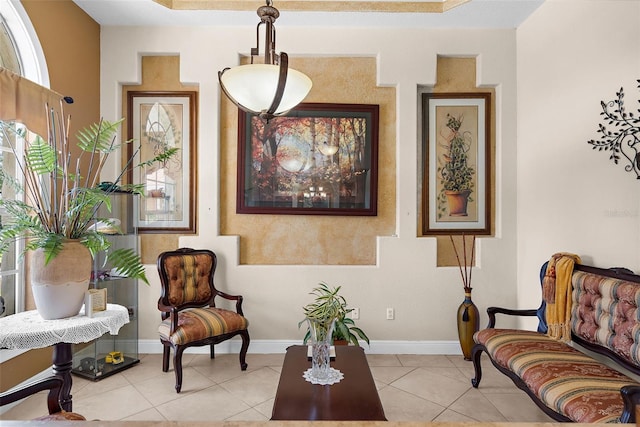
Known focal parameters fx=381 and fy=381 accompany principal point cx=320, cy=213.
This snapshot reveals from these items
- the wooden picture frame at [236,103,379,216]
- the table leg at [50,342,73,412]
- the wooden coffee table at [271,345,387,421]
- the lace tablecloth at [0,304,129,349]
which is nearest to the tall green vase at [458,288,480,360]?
the wooden picture frame at [236,103,379,216]

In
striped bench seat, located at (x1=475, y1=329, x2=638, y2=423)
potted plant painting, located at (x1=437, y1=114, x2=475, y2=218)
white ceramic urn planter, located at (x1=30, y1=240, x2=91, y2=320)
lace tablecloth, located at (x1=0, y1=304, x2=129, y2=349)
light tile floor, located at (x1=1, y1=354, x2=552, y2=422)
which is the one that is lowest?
light tile floor, located at (x1=1, y1=354, x2=552, y2=422)

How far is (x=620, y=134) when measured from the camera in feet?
8.28

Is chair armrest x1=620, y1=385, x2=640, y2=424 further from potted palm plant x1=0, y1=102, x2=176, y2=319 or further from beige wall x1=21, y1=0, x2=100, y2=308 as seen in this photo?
beige wall x1=21, y1=0, x2=100, y2=308

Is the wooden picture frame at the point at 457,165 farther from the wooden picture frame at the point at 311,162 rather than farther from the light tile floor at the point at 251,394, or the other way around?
the light tile floor at the point at 251,394

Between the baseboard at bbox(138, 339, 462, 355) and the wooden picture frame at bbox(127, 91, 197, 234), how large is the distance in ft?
3.74

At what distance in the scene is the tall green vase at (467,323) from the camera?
3.49 metres

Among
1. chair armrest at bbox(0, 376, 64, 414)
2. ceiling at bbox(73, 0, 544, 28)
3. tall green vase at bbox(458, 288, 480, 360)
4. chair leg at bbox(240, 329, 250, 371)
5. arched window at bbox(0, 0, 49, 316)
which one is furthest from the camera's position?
tall green vase at bbox(458, 288, 480, 360)

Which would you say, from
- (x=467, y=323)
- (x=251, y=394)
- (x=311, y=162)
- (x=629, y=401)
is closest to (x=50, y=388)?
(x=251, y=394)

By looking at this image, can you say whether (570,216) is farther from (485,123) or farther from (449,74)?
(449,74)

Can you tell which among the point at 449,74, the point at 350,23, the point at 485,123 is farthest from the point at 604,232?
the point at 350,23

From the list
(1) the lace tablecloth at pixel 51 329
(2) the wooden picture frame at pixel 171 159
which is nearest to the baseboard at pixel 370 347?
(2) the wooden picture frame at pixel 171 159

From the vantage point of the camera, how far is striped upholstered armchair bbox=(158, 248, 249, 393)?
9.64 feet

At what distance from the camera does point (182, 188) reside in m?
3.79

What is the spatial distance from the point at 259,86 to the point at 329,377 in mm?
1697
